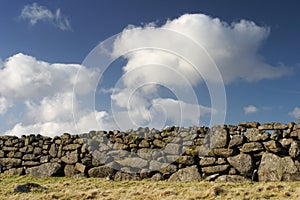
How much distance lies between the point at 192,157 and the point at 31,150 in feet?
29.6

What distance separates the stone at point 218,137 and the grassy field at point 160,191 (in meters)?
2.15

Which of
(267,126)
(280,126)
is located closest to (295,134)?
(280,126)

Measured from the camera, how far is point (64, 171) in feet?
62.1

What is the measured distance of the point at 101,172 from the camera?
18.0 m

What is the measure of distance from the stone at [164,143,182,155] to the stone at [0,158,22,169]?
8.39m

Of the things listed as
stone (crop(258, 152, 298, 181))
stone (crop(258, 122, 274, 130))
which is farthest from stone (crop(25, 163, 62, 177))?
stone (crop(258, 122, 274, 130))

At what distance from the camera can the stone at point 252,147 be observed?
15.8 meters

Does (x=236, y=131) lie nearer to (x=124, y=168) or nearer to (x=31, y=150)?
(x=124, y=168)

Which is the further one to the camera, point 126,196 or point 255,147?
point 255,147

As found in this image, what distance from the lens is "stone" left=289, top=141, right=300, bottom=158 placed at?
15.0 meters

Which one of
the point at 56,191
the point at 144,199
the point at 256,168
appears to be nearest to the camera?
the point at 144,199

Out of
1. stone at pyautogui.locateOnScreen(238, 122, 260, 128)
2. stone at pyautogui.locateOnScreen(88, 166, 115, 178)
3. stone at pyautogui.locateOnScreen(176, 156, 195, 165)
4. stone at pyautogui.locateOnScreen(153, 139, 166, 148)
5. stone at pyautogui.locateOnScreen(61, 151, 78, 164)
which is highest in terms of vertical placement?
stone at pyautogui.locateOnScreen(238, 122, 260, 128)

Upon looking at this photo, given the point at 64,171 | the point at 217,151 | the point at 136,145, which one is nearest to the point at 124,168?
the point at 136,145

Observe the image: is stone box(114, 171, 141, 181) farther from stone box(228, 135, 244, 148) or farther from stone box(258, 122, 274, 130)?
stone box(258, 122, 274, 130)
